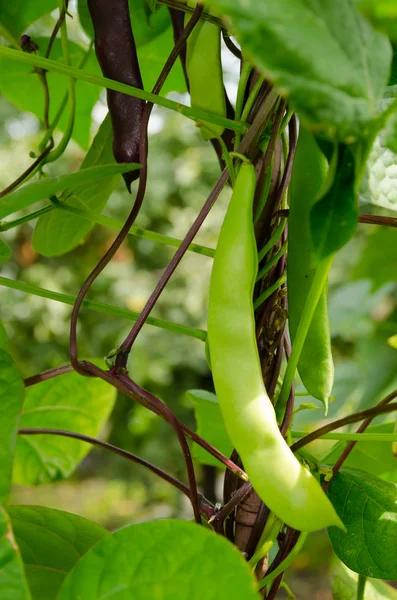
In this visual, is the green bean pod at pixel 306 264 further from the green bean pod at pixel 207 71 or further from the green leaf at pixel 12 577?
the green leaf at pixel 12 577

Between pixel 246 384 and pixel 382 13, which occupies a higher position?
pixel 382 13

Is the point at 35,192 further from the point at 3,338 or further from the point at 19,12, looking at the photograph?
the point at 19,12

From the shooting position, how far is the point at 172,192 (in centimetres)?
284

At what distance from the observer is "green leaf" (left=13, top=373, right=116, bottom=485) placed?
27.2 inches

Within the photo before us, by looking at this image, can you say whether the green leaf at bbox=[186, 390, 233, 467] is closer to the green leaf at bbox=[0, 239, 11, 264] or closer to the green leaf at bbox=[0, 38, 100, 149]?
the green leaf at bbox=[0, 239, 11, 264]

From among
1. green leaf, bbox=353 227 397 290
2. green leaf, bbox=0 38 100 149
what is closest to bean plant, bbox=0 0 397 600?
green leaf, bbox=0 38 100 149

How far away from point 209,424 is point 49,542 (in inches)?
8.6

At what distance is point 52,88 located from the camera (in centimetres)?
73

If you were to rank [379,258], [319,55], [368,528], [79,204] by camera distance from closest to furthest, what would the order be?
[319,55] → [368,528] → [79,204] → [379,258]

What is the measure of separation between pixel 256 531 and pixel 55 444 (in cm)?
34

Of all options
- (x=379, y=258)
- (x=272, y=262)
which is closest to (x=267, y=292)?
(x=272, y=262)

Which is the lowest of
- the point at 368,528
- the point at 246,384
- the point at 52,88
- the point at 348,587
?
the point at 348,587

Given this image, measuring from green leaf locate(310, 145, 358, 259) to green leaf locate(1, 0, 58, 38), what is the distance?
0.46 metres

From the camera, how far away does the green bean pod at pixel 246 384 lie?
12.4 inches
